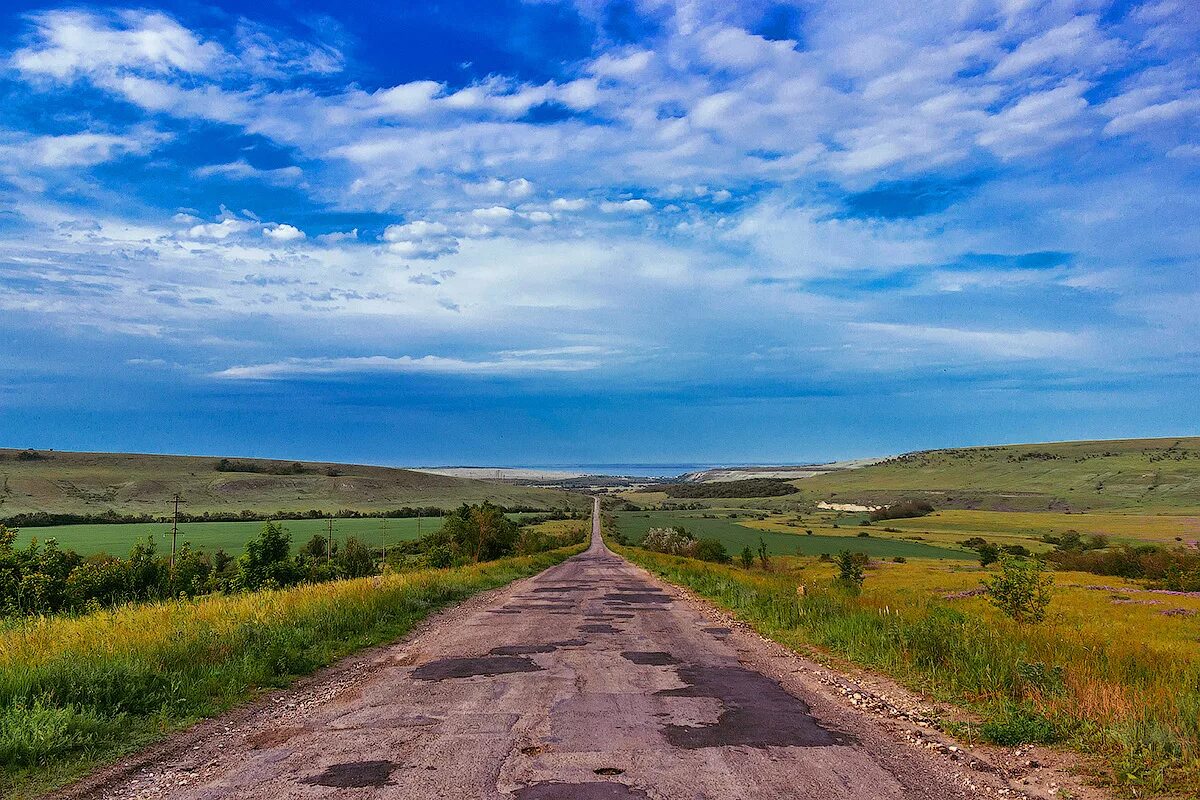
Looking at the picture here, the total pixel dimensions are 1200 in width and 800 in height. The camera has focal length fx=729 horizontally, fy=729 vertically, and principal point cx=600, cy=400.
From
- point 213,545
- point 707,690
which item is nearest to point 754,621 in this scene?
point 707,690

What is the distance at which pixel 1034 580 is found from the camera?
21781mm

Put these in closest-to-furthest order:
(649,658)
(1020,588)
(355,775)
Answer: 1. (355,775)
2. (649,658)
3. (1020,588)

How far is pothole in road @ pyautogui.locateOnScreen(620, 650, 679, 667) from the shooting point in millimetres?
11945

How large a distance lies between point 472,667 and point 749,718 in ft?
16.0

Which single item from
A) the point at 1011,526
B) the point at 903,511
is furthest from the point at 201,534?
the point at 903,511

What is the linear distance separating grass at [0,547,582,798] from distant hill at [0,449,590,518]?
119 m

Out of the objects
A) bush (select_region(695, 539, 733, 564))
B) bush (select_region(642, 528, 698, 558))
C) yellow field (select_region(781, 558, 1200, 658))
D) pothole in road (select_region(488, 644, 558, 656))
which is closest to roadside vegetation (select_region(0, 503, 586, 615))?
pothole in road (select_region(488, 644, 558, 656))

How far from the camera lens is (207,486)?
13800 centimetres

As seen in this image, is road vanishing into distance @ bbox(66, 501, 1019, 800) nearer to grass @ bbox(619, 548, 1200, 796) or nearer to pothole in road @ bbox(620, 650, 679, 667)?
pothole in road @ bbox(620, 650, 679, 667)

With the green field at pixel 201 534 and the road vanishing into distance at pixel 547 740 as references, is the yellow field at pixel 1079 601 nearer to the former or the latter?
the road vanishing into distance at pixel 547 740

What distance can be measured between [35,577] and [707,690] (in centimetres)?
2517

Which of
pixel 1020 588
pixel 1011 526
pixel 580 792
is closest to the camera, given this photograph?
pixel 580 792

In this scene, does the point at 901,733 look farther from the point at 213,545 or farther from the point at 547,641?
the point at 213,545

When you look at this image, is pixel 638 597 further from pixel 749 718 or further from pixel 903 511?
pixel 903 511
